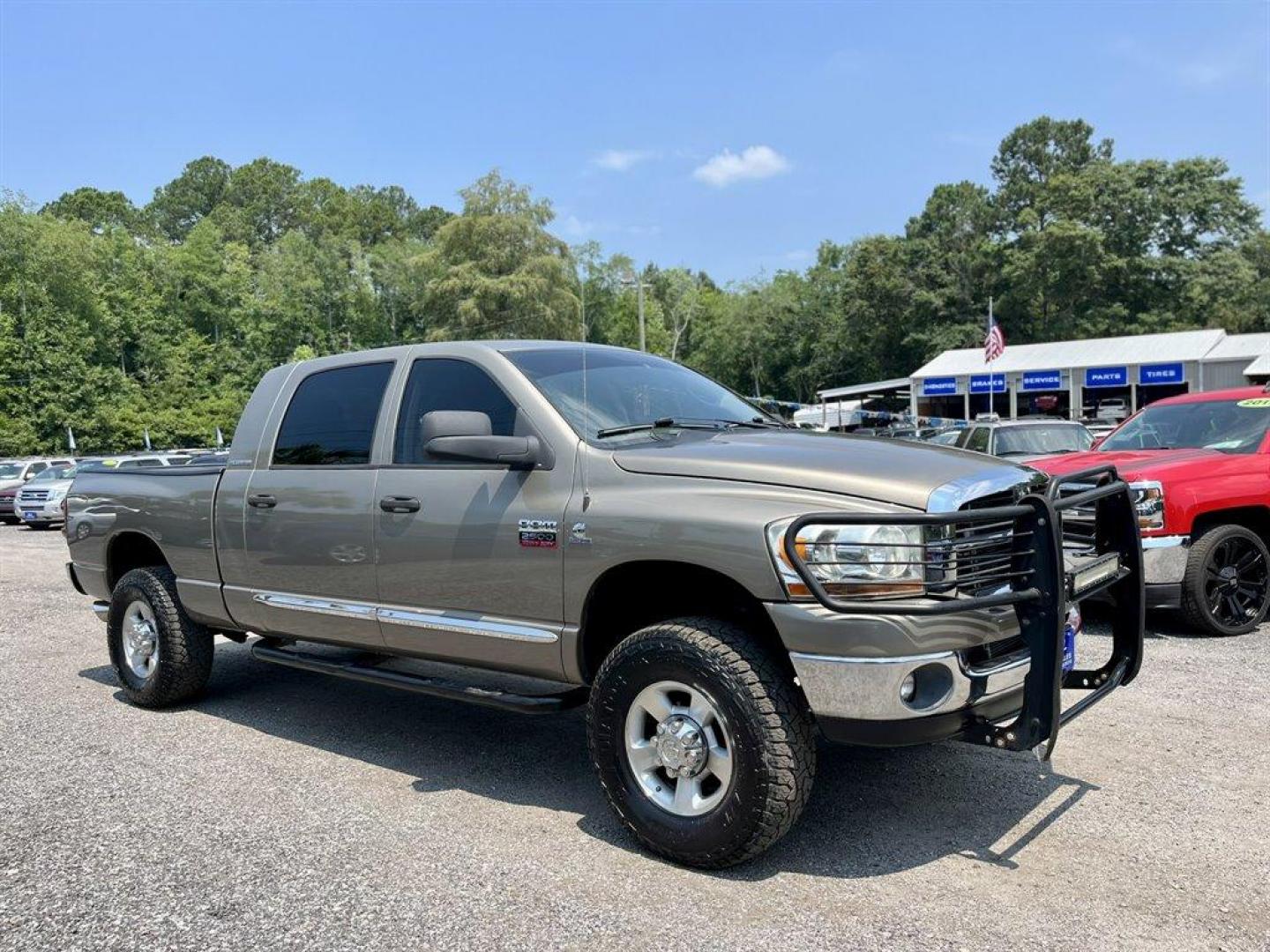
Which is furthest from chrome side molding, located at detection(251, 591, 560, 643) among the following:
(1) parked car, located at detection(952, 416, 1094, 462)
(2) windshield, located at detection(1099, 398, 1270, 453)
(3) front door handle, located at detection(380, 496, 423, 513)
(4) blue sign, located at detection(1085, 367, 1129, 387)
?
(4) blue sign, located at detection(1085, 367, 1129, 387)

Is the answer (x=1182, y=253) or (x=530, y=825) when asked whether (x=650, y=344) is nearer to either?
(x=1182, y=253)

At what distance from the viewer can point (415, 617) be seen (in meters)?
4.28

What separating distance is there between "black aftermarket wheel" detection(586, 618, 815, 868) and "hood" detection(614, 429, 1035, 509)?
1.91 feet

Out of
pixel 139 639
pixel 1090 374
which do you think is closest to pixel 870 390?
pixel 1090 374

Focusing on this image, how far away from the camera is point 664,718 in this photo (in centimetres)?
345

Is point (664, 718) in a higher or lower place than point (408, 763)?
higher

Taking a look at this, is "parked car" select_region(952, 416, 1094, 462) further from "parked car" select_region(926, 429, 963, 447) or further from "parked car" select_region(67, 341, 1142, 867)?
"parked car" select_region(67, 341, 1142, 867)

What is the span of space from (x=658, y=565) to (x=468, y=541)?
0.94m

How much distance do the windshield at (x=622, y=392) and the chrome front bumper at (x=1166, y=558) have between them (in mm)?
3306

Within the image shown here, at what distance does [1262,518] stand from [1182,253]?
206 ft

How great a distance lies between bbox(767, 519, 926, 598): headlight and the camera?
3074mm

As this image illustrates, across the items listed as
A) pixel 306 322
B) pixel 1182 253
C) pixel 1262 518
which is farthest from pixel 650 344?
pixel 1262 518

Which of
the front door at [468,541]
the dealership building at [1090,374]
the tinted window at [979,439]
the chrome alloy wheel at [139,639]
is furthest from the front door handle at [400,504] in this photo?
the dealership building at [1090,374]

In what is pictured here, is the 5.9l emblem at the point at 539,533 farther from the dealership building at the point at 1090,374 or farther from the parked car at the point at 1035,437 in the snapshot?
the dealership building at the point at 1090,374
